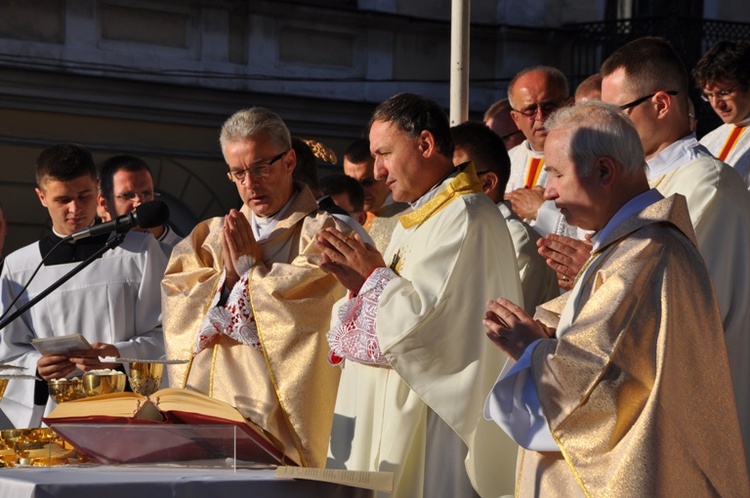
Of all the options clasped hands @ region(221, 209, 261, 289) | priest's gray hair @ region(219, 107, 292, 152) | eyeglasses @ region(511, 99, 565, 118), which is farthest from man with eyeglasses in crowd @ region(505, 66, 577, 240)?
clasped hands @ region(221, 209, 261, 289)

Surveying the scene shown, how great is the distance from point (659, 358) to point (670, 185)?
1.12 meters

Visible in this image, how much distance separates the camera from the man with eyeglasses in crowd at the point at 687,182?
4301 millimetres

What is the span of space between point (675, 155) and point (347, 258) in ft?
3.67

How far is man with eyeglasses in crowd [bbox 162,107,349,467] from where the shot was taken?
5070mm

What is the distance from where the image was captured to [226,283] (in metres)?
5.21

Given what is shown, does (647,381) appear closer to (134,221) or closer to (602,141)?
(602,141)

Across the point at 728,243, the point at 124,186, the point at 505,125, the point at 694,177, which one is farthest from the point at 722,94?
the point at 124,186

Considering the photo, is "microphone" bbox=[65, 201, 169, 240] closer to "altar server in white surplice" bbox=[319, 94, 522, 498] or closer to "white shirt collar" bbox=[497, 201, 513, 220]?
"altar server in white surplice" bbox=[319, 94, 522, 498]

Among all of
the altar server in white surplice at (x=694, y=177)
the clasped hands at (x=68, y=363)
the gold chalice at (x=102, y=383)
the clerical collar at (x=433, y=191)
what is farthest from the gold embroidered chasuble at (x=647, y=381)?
the clasped hands at (x=68, y=363)

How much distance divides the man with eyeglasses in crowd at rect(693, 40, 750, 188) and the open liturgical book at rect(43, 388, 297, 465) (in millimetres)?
2423

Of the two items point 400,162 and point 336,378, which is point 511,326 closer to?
point 400,162

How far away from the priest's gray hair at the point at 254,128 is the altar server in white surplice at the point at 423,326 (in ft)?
1.58

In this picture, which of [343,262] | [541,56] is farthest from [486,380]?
[541,56]

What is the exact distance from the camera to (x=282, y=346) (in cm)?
507
